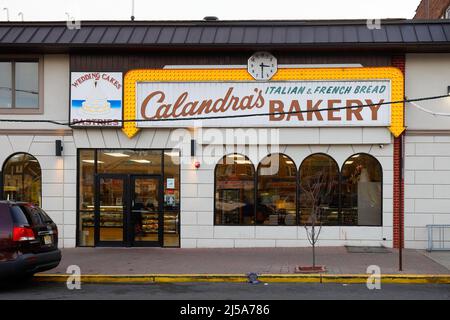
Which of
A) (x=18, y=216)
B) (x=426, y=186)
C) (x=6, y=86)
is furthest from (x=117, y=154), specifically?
(x=426, y=186)

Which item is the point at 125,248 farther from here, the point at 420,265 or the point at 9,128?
the point at 420,265

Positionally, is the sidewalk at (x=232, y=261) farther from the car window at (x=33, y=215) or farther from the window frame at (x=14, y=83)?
the window frame at (x=14, y=83)

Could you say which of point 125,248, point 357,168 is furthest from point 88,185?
point 357,168

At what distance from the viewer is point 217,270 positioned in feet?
42.8

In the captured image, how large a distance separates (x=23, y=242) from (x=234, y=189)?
23.7ft

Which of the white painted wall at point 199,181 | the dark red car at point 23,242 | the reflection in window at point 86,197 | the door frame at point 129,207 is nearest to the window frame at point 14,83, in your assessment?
the white painted wall at point 199,181

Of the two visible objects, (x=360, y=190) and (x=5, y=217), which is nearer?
(x=5, y=217)

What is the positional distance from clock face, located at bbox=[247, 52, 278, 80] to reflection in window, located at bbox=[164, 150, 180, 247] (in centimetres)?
318

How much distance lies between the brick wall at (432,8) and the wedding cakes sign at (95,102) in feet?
59.9

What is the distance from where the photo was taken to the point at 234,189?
1681 cm

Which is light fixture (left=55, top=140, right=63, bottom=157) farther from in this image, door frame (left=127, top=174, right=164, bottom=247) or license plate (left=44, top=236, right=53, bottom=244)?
license plate (left=44, top=236, right=53, bottom=244)

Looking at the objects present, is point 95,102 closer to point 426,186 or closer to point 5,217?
point 5,217
